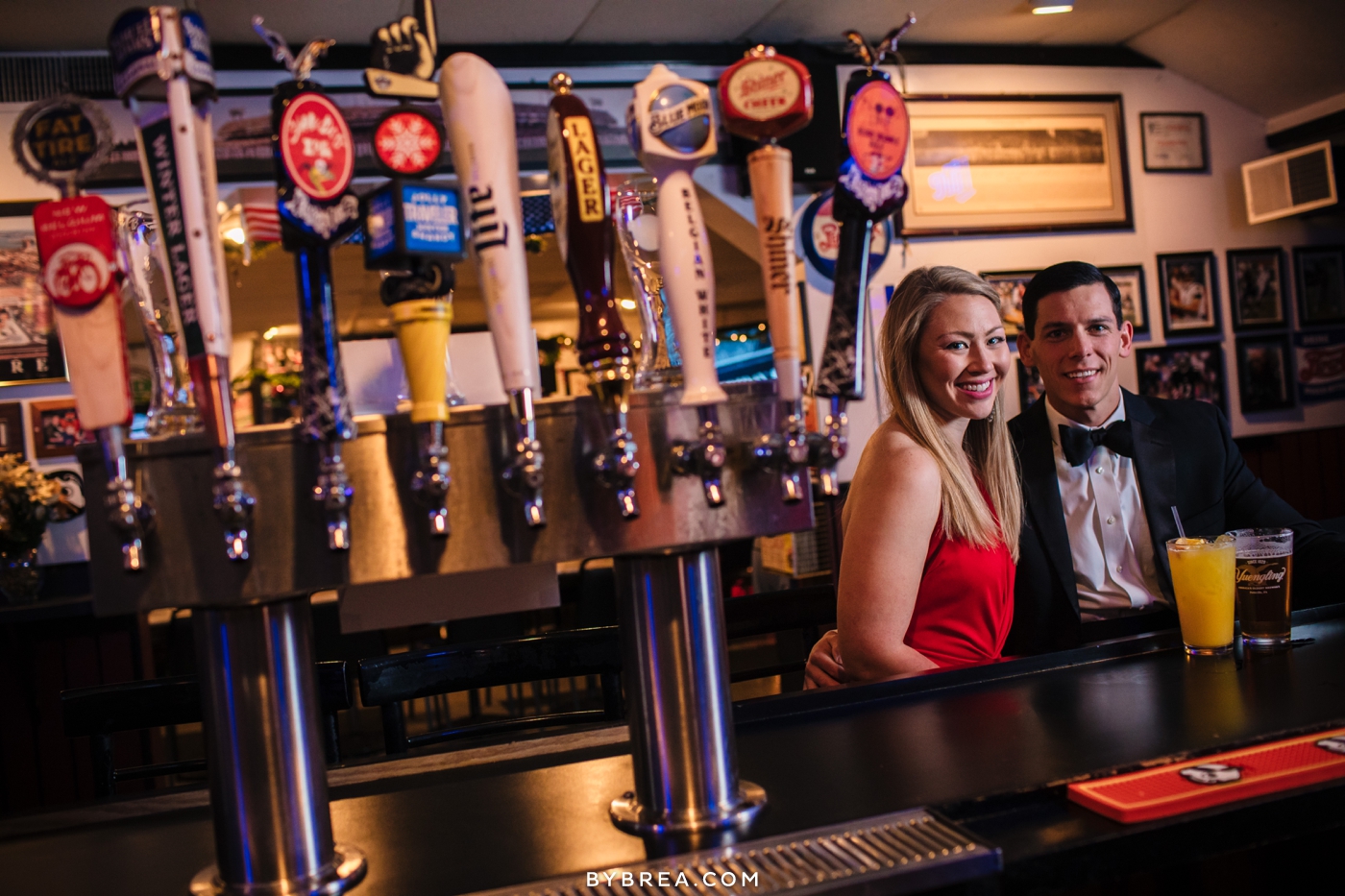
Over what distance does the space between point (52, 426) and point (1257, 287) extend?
5.38m

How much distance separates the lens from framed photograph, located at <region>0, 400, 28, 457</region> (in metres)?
3.63

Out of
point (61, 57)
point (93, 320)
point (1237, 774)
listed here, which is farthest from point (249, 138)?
point (1237, 774)

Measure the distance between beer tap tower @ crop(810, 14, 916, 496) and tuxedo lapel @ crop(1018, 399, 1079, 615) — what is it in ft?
3.97

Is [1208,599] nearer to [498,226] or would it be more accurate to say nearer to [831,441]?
[831,441]

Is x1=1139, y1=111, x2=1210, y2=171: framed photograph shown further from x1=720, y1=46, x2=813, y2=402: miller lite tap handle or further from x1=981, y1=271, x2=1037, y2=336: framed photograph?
x1=720, y1=46, x2=813, y2=402: miller lite tap handle

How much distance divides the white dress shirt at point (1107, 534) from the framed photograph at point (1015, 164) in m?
2.50

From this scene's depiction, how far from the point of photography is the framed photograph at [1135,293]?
4660 millimetres

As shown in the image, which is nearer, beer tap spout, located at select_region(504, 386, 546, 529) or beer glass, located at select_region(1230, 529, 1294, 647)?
beer tap spout, located at select_region(504, 386, 546, 529)

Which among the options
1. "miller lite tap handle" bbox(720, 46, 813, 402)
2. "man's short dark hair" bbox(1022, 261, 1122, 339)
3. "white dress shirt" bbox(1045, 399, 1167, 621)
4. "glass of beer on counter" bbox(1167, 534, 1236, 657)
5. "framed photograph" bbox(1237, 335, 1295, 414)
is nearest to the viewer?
"miller lite tap handle" bbox(720, 46, 813, 402)

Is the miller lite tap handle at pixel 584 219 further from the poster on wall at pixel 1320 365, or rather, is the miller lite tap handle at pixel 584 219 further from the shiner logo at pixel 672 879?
the poster on wall at pixel 1320 365

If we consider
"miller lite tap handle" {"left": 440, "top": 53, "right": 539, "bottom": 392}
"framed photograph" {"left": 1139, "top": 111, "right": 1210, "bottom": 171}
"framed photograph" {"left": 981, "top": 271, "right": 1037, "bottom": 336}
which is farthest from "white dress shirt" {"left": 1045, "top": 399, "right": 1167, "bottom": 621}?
"framed photograph" {"left": 1139, "top": 111, "right": 1210, "bottom": 171}

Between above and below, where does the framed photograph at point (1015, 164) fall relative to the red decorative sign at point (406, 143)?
above

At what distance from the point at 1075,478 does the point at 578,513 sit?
1561 millimetres

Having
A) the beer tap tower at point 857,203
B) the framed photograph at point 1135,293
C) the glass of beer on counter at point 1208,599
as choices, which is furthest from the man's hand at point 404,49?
the framed photograph at point 1135,293
